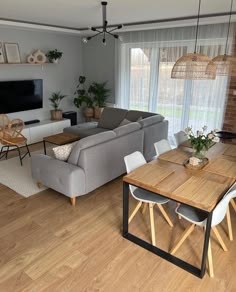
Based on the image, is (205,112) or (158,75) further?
(158,75)

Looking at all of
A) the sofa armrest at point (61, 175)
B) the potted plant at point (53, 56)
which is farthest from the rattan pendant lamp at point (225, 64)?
the potted plant at point (53, 56)

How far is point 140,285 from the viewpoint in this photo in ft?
6.95

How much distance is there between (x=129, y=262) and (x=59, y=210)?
1251mm

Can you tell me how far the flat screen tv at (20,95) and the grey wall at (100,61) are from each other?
169cm

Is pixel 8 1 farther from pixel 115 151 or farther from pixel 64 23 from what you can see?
pixel 115 151

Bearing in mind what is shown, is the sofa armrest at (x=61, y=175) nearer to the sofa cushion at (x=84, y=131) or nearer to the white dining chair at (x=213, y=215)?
the white dining chair at (x=213, y=215)

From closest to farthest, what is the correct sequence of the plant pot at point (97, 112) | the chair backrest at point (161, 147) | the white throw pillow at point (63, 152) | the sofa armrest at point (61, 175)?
the sofa armrest at point (61, 175) → the chair backrest at point (161, 147) → the white throw pillow at point (63, 152) → the plant pot at point (97, 112)

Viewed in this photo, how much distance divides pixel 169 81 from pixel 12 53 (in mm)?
3587

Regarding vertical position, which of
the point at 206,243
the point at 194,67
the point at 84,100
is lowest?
the point at 206,243

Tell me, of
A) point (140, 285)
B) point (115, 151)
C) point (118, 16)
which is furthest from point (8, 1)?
point (140, 285)

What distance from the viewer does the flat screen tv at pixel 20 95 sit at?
5.37 m

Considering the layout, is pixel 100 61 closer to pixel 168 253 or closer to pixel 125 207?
pixel 125 207

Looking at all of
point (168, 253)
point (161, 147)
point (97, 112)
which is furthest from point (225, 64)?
point (97, 112)

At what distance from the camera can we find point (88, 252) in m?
2.50
